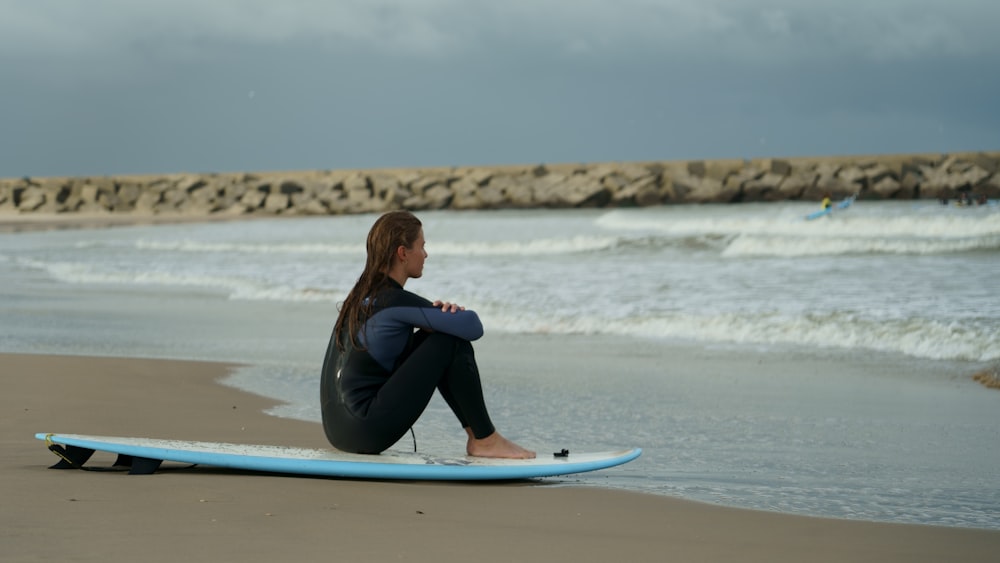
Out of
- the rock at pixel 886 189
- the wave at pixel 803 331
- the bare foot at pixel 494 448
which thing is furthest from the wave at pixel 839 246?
the rock at pixel 886 189

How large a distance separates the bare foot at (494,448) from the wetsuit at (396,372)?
33 mm

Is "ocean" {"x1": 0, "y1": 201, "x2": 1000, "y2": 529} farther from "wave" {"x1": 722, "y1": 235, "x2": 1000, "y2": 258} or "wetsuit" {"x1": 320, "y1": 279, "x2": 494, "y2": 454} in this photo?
"wetsuit" {"x1": 320, "y1": 279, "x2": 494, "y2": 454}

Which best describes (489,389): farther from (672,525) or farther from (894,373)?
(672,525)

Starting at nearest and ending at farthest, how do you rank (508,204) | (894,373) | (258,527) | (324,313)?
(258,527), (894,373), (324,313), (508,204)

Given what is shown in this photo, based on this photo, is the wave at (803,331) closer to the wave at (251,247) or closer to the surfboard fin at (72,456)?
the surfboard fin at (72,456)

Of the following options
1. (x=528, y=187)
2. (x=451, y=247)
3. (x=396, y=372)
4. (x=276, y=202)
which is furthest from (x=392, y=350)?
(x=276, y=202)

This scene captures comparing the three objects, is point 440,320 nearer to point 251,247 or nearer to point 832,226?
point 251,247

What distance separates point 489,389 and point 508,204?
1298 inches

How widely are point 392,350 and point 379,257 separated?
1.07ft

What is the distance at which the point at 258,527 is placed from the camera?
10.5ft

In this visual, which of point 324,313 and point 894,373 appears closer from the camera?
point 894,373

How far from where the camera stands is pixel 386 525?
10.9ft

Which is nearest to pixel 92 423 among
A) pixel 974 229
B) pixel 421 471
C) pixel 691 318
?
pixel 421 471

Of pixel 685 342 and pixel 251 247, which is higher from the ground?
pixel 251 247
